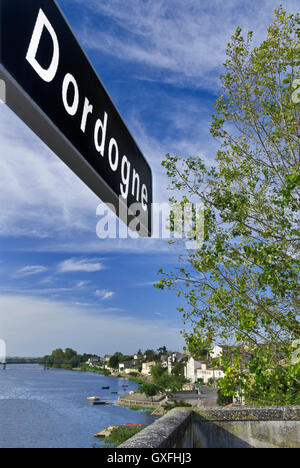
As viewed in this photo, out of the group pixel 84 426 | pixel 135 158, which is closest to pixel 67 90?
pixel 135 158

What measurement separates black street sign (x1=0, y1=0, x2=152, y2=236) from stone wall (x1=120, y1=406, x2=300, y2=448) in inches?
116

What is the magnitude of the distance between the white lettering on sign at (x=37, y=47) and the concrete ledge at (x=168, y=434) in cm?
224

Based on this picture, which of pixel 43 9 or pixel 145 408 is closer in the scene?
pixel 43 9

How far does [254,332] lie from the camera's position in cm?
687

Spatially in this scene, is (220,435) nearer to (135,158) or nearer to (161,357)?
(135,158)

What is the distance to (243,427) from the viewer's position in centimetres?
404

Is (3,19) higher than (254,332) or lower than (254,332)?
higher

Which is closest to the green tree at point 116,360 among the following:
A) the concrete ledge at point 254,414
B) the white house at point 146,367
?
the white house at point 146,367

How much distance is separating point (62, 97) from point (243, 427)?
401 cm

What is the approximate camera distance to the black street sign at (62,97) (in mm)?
988

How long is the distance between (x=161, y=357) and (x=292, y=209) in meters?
161

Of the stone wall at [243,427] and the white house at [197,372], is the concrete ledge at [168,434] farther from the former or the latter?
the white house at [197,372]

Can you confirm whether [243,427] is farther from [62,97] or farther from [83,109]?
[62,97]

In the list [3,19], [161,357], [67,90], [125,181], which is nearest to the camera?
[3,19]
